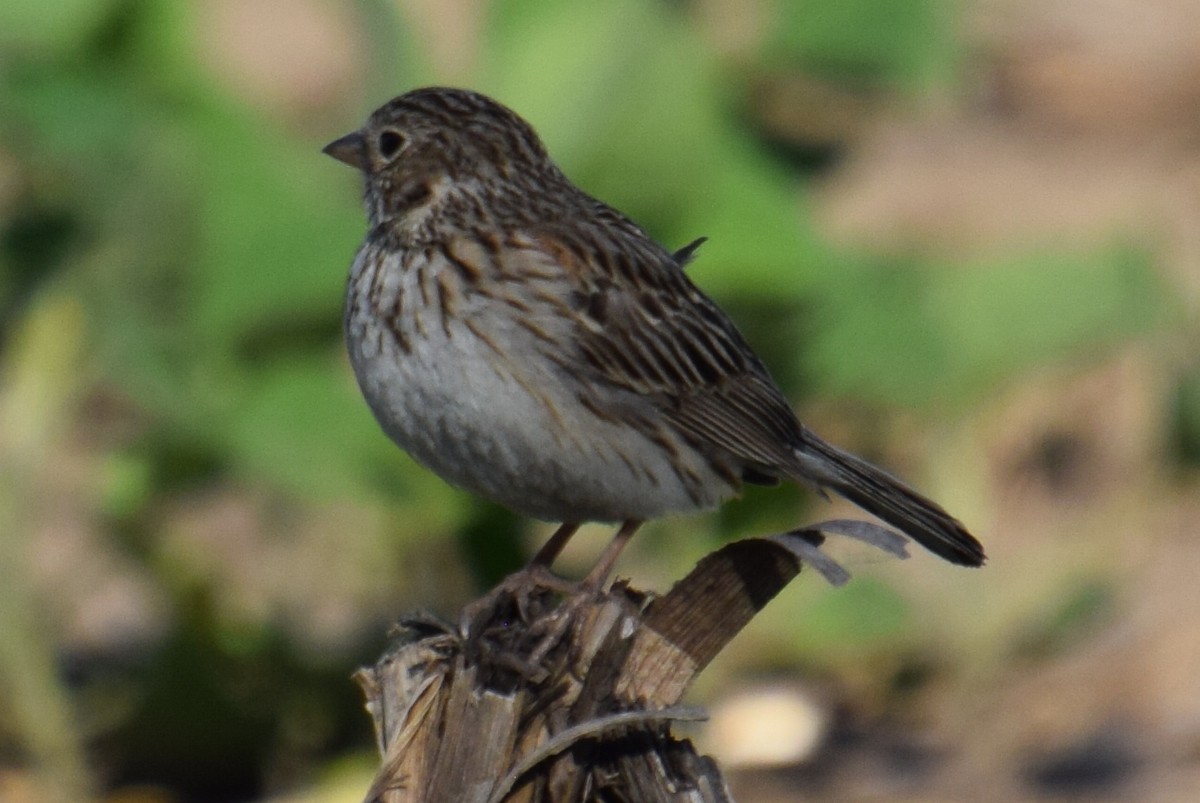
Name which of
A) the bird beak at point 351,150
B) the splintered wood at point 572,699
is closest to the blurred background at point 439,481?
the bird beak at point 351,150

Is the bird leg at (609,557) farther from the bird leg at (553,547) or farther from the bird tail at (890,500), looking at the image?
the bird tail at (890,500)

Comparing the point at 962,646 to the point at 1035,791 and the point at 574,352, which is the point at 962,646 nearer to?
the point at 1035,791

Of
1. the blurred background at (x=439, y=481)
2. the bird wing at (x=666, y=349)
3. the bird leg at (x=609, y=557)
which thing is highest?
the blurred background at (x=439, y=481)

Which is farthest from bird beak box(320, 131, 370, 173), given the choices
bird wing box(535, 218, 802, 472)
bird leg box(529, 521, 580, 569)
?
bird leg box(529, 521, 580, 569)

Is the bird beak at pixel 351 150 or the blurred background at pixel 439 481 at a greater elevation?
the blurred background at pixel 439 481

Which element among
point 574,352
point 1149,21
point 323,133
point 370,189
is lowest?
point 574,352

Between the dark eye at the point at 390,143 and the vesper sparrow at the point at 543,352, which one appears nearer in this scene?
the vesper sparrow at the point at 543,352

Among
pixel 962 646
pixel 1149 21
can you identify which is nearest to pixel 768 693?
pixel 962 646

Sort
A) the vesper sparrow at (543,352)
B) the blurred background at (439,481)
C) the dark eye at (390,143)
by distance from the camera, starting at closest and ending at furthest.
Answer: the vesper sparrow at (543,352)
the dark eye at (390,143)
the blurred background at (439,481)
